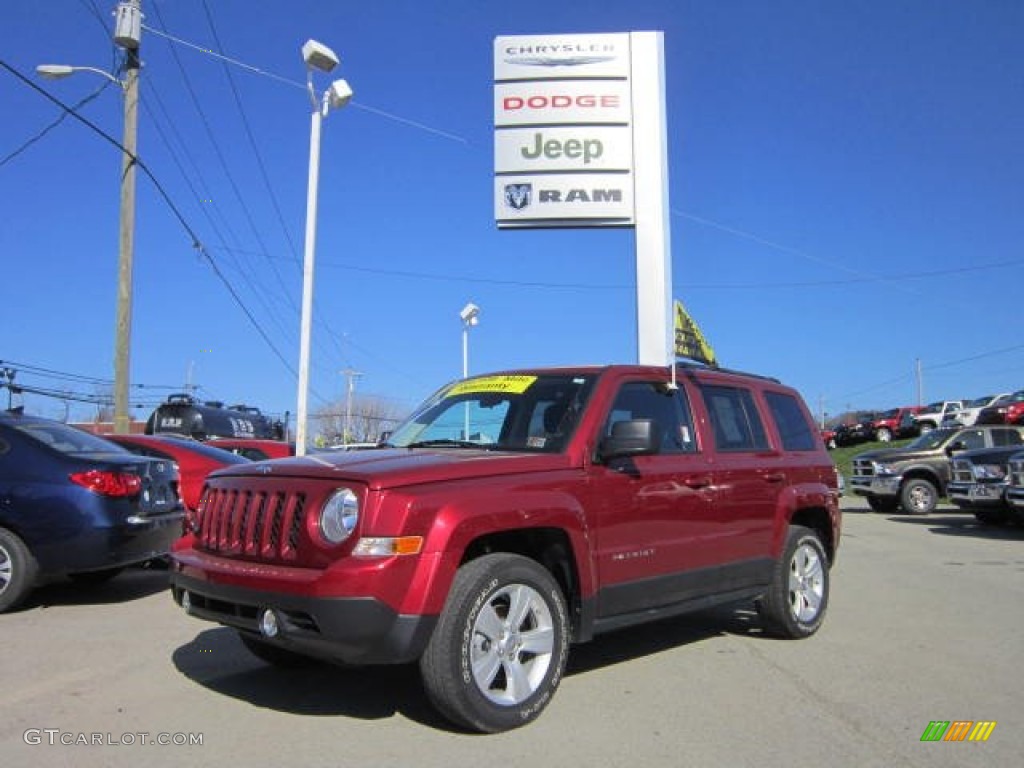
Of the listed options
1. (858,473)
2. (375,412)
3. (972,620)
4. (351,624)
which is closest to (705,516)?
(351,624)

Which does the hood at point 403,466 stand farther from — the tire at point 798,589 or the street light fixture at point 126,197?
the street light fixture at point 126,197

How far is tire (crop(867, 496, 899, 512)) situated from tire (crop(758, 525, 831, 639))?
14.5 meters

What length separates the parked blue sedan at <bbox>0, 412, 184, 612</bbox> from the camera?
284 inches

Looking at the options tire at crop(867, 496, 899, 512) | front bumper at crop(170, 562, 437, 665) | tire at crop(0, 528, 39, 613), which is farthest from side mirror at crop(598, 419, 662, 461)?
tire at crop(867, 496, 899, 512)

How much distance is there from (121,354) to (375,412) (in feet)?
261

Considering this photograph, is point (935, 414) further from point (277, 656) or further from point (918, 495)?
point (277, 656)

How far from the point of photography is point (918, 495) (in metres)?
19.8

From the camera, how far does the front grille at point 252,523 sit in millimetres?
4328

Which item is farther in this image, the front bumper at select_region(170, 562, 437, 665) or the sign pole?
the sign pole

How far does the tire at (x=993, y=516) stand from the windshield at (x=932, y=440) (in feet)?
10.9

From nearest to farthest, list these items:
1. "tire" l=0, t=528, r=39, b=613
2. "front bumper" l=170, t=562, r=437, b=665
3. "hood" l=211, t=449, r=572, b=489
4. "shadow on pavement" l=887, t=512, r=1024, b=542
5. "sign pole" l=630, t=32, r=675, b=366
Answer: "front bumper" l=170, t=562, r=437, b=665
"hood" l=211, t=449, r=572, b=489
"tire" l=0, t=528, r=39, b=613
"sign pole" l=630, t=32, r=675, b=366
"shadow on pavement" l=887, t=512, r=1024, b=542

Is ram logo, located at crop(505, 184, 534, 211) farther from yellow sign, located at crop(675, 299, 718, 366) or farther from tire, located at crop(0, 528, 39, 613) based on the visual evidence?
tire, located at crop(0, 528, 39, 613)

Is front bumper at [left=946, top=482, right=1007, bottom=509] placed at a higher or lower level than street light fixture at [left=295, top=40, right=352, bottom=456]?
lower

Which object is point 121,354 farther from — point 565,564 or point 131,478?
point 565,564
